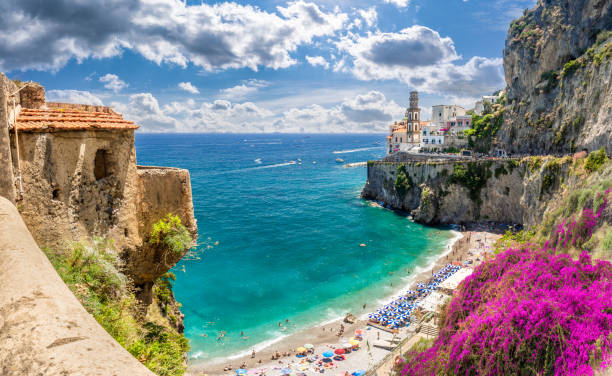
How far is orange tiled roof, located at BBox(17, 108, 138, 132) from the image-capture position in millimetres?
7242

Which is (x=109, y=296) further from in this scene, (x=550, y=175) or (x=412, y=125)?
(x=412, y=125)

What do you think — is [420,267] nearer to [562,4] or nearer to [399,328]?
[399,328]

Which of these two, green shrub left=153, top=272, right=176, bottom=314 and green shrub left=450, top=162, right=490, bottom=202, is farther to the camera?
green shrub left=450, top=162, right=490, bottom=202

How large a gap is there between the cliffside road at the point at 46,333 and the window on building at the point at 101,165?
675cm

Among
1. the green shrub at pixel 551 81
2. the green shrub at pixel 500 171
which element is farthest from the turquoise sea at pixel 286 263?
the green shrub at pixel 551 81

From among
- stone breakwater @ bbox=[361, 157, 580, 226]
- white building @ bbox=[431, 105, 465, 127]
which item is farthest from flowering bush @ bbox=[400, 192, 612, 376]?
white building @ bbox=[431, 105, 465, 127]

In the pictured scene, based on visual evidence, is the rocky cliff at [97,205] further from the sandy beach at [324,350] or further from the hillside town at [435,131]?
the hillside town at [435,131]

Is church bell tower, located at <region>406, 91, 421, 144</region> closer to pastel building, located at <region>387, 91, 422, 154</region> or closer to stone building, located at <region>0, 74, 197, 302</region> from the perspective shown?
pastel building, located at <region>387, 91, 422, 154</region>

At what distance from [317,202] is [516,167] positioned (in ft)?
118

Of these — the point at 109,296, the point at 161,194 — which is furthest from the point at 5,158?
the point at 161,194

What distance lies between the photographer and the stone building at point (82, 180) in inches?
275

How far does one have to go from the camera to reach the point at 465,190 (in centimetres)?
4944

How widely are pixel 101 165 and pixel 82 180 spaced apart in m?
1.21

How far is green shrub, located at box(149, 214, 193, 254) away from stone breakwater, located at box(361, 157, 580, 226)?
36.6m
